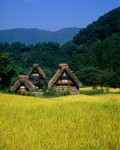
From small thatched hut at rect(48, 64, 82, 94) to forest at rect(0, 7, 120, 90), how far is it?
5.99 metres

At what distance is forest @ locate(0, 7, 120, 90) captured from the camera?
57.0 meters

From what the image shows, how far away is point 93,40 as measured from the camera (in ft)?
453

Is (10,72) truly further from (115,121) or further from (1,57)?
(115,121)

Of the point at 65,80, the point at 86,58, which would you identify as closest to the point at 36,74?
the point at 65,80

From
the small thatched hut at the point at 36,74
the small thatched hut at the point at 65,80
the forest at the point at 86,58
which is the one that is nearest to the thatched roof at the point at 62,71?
the small thatched hut at the point at 65,80

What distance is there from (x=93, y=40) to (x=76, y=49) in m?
17.9

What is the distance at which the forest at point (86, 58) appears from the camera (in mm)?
57009

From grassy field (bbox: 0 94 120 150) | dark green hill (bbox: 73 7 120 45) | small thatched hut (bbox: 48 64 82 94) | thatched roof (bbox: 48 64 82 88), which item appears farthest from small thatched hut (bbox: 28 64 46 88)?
dark green hill (bbox: 73 7 120 45)

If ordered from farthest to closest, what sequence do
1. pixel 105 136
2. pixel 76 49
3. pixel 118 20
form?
pixel 118 20 < pixel 76 49 < pixel 105 136

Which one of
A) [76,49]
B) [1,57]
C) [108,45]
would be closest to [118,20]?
[76,49]

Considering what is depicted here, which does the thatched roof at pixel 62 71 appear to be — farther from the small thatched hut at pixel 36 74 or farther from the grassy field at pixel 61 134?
the grassy field at pixel 61 134

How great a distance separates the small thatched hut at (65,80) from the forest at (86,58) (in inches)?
236

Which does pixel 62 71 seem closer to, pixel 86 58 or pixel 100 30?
pixel 86 58

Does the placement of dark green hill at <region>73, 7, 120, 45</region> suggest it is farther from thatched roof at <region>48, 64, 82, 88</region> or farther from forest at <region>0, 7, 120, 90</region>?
thatched roof at <region>48, 64, 82, 88</region>
